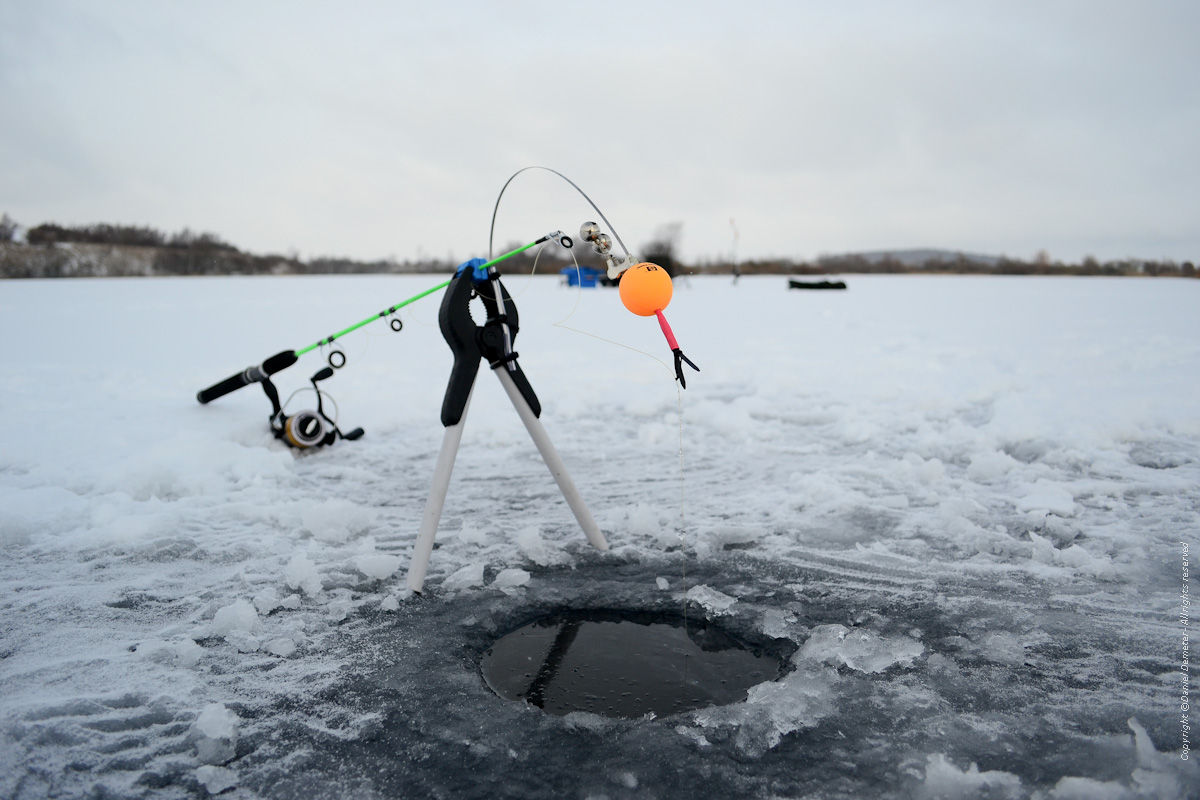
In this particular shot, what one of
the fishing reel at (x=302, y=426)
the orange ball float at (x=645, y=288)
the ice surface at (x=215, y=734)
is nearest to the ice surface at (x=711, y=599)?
the orange ball float at (x=645, y=288)

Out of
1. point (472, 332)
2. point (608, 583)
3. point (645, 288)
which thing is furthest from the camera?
point (608, 583)

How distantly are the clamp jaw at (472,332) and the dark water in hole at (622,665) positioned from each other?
3.36 feet

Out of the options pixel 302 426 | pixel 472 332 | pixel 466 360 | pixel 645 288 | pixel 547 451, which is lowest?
pixel 302 426

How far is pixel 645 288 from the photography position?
2.84 meters

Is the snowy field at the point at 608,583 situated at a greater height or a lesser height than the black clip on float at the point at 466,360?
lesser

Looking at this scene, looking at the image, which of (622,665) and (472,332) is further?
(472,332)

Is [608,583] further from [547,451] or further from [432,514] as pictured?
[432,514]

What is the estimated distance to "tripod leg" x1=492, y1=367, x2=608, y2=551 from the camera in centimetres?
352

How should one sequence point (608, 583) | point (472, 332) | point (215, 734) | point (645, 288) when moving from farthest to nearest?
point (608, 583) < point (472, 332) < point (645, 288) < point (215, 734)

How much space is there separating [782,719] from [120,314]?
55.0 ft

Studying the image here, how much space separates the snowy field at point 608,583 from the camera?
2.26m

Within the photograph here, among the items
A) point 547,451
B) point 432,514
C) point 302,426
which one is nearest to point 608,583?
point 547,451

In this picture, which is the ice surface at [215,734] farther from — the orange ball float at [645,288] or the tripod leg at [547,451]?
the orange ball float at [645,288]

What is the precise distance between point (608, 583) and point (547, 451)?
2.26 feet
